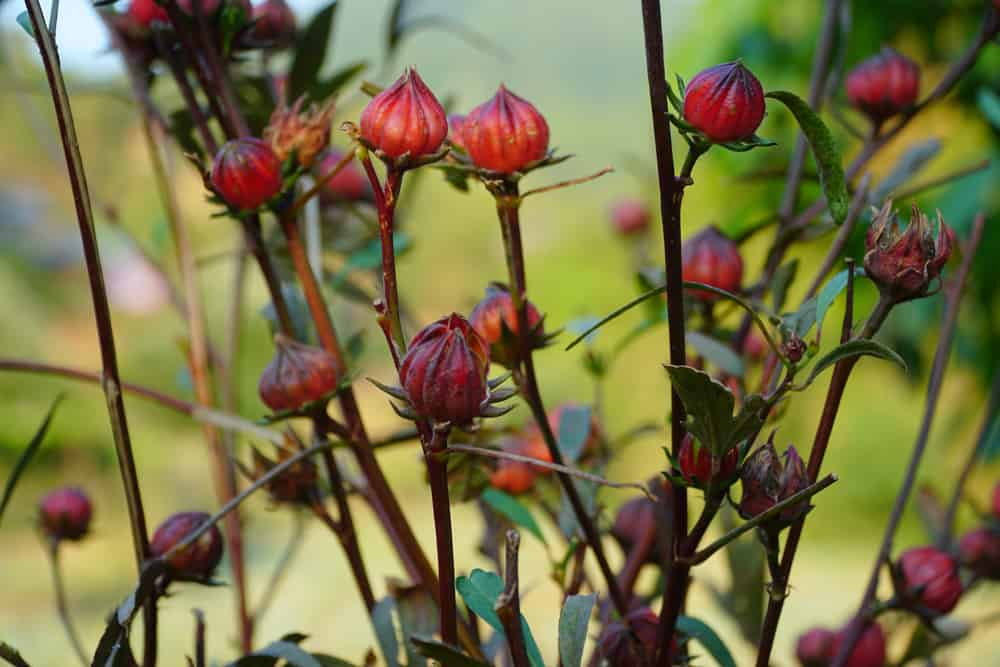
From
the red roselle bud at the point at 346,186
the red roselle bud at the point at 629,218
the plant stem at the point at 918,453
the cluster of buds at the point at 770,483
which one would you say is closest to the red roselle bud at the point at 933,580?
→ the plant stem at the point at 918,453

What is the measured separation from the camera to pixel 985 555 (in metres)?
0.39

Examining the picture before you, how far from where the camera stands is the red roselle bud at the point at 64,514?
0.37 metres

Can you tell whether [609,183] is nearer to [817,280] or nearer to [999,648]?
[999,648]

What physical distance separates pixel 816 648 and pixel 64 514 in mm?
250

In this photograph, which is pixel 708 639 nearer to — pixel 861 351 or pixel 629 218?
pixel 861 351

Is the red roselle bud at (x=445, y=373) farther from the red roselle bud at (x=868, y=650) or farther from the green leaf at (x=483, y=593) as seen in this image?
the red roselle bud at (x=868, y=650)

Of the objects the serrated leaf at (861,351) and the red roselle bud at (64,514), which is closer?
the serrated leaf at (861,351)

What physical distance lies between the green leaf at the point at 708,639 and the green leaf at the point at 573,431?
0.08 metres

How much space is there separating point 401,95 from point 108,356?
0.09m

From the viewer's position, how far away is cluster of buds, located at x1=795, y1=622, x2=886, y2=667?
31 cm

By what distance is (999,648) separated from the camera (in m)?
1.04

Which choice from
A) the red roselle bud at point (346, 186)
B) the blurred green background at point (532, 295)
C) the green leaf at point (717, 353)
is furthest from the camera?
the blurred green background at point (532, 295)

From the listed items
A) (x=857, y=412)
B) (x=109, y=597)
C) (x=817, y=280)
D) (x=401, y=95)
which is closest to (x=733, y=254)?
(x=817, y=280)

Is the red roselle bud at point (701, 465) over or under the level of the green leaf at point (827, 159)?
under
